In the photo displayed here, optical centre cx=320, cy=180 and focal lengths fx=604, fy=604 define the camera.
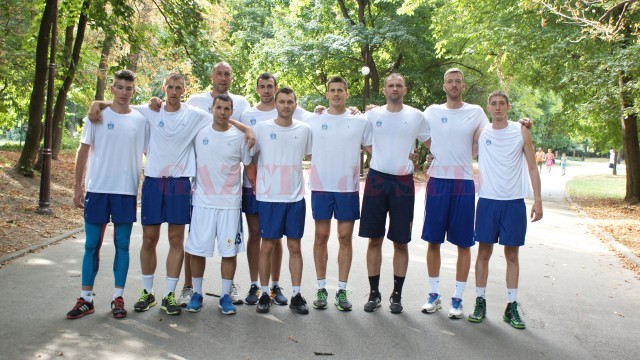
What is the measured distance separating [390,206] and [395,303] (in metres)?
0.98

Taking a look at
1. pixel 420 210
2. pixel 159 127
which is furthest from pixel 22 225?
pixel 420 210

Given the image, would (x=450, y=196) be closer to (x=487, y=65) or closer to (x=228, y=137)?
(x=228, y=137)

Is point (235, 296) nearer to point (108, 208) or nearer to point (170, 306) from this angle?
point (170, 306)

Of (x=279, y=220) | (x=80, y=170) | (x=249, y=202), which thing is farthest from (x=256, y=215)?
(x=80, y=170)

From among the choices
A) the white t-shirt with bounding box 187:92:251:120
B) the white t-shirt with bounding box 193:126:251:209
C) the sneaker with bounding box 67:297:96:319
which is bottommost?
the sneaker with bounding box 67:297:96:319

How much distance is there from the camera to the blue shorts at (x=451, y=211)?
20.1 feet

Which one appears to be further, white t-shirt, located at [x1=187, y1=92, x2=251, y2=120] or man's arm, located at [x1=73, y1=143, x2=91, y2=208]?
white t-shirt, located at [x1=187, y1=92, x2=251, y2=120]

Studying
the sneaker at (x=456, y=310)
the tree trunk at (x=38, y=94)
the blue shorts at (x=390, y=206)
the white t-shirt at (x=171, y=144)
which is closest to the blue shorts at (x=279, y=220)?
the blue shorts at (x=390, y=206)

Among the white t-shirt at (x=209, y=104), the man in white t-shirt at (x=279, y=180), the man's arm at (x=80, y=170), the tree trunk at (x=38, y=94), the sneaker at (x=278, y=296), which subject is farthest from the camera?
the tree trunk at (x=38, y=94)

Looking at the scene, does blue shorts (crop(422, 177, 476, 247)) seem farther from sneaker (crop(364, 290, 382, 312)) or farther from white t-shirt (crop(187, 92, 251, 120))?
white t-shirt (crop(187, 92, 251, 120))

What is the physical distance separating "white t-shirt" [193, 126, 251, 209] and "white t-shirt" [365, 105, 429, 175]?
1.39 m

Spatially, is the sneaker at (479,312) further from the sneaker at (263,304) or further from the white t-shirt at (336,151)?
the sneaker at (263,304)

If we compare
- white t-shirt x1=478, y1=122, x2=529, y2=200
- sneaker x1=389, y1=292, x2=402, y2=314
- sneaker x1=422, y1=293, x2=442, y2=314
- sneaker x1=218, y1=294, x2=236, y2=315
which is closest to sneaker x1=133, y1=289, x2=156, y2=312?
sneaker x1=218, y1=294, x2=236, y2=315

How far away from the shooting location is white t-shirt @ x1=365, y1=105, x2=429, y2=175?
241 inches
